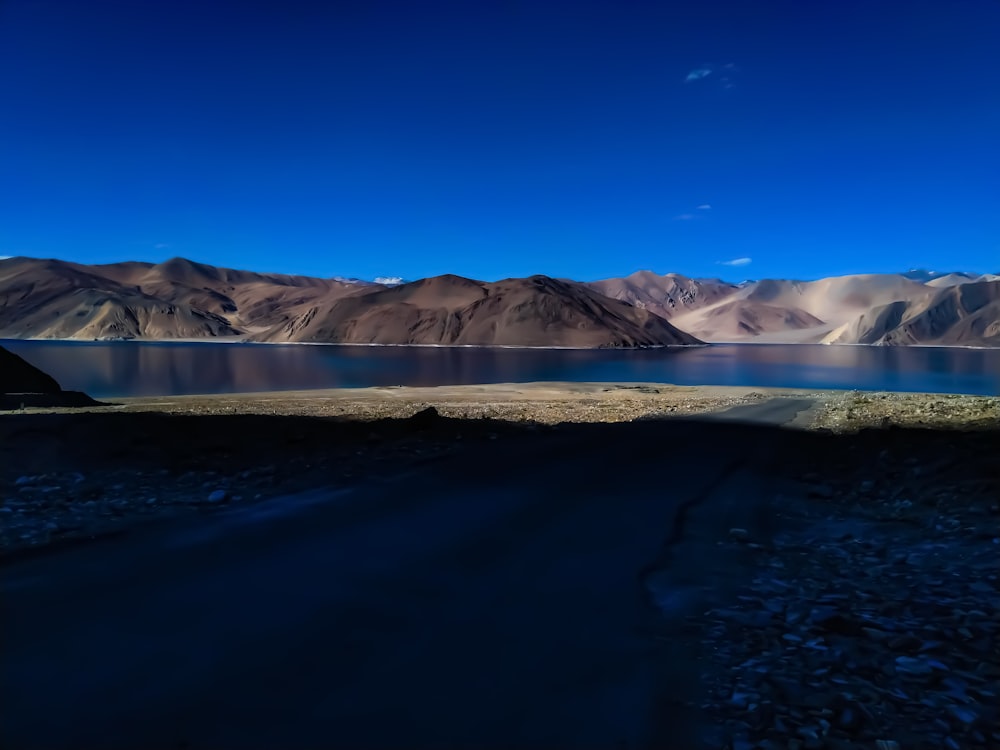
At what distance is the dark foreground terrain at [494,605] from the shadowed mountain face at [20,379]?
27.2 metres

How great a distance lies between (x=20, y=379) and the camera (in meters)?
32.8

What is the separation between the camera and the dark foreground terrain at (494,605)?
154 inches

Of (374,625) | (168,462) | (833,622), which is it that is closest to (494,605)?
(374,625)

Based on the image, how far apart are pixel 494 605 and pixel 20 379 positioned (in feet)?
122

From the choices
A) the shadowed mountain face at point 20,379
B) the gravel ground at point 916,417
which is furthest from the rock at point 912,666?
the shadowed mountain face at point 20,379

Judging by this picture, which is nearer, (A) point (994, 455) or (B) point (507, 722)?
(B) point (507, 722)

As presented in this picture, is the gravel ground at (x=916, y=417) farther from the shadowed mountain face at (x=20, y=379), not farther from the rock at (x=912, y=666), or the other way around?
the shadowed mountain face at (x=20, y=379)

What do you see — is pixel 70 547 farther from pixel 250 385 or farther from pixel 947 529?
pixel 250 385

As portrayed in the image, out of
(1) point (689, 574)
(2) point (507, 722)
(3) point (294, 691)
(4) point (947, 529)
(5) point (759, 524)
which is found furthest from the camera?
(5) point (759, 524)

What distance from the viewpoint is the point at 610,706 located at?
4094mm

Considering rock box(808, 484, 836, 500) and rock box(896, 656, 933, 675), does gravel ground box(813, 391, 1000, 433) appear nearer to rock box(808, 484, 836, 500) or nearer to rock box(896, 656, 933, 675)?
rock box(808, 484, 836, 500)

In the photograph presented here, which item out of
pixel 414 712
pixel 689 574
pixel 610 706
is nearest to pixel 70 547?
pixel 414 712

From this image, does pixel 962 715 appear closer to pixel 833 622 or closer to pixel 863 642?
pixel 863 642

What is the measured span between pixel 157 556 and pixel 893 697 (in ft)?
21.6
